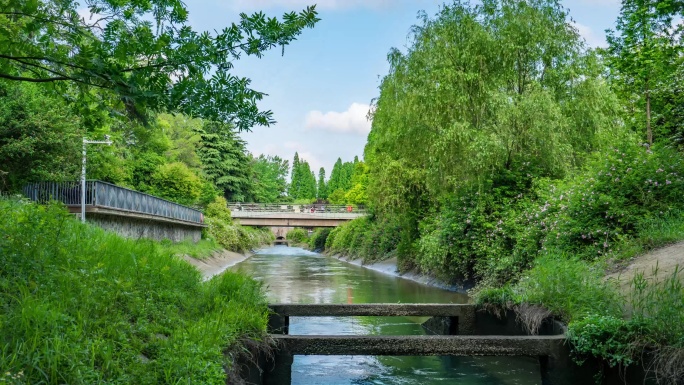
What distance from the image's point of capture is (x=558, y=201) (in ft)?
49.9

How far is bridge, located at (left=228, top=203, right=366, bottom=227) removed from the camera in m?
65.2

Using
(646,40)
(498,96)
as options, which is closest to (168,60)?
(646,40)

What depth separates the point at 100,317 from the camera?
5.61m

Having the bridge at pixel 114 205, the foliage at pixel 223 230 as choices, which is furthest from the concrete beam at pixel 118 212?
the foliage at pixel 223 230

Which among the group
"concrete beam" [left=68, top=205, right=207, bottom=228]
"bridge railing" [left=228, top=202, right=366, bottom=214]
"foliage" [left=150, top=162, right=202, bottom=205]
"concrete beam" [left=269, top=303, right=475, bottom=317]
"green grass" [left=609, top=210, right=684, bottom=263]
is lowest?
"concrete beam" [left=269, top=303, right=475, bottom=317]

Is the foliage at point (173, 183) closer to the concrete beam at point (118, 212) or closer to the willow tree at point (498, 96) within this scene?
the concrete beam at point (118, 212)

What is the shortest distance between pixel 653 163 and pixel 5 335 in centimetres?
1291

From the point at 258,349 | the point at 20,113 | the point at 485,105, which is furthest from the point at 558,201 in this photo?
the point at 20,113

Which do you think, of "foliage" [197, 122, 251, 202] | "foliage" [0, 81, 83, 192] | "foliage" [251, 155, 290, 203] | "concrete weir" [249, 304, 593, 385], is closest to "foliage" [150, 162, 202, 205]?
"foliage" [0, 81, 83, 192]

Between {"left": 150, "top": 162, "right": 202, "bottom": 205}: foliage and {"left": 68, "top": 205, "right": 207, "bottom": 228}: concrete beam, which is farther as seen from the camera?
{"left": 150, "top": 162, "right": 202, "bottom": 205}: foliage

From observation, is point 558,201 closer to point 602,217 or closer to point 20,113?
point 602,217

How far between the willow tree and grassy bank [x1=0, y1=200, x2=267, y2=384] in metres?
12.0

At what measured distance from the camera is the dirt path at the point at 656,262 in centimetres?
966

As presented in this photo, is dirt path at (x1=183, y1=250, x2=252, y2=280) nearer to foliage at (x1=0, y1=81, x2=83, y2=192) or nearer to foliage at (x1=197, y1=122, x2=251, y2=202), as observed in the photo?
foliage at (x1=0, y1=81, x2=83, y2=192)
